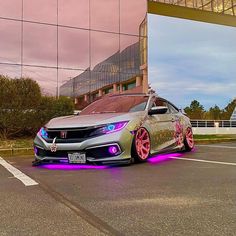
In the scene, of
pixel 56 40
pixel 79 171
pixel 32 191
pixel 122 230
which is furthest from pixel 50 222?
pixel 56 40

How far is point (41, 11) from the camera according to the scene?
794 inches

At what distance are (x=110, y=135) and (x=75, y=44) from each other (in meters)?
15.0

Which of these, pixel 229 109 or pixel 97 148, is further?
pixel 229 109

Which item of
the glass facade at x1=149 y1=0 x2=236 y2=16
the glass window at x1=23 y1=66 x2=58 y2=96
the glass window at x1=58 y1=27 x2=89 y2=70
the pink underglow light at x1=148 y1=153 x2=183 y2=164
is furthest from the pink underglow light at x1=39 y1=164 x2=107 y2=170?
the glass facade at x1=149 y1=0 x2=236 y2=16

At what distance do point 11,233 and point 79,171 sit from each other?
3.39 metres

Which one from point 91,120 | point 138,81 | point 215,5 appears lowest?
point 91,120

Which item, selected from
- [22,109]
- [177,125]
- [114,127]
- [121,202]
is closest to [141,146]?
[114,127]

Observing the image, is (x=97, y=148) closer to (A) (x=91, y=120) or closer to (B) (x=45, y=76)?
(A) (x=91, y=120)

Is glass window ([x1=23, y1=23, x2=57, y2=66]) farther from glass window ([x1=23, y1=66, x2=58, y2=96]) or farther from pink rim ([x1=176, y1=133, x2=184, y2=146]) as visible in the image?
pink rim ([x1=176, y1=133, x2=184, y2=146])

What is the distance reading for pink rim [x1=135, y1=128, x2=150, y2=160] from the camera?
23.6 ft

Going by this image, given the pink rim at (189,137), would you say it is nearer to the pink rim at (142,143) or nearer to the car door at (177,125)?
the car door at (177,125)

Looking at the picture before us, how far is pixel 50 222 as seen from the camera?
336 centimetres

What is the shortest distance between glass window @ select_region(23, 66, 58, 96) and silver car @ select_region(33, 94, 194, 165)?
11.5 meters

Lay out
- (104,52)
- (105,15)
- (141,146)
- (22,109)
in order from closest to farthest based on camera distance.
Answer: (141,146) → (22,109) → (104,52) → (105,15)
